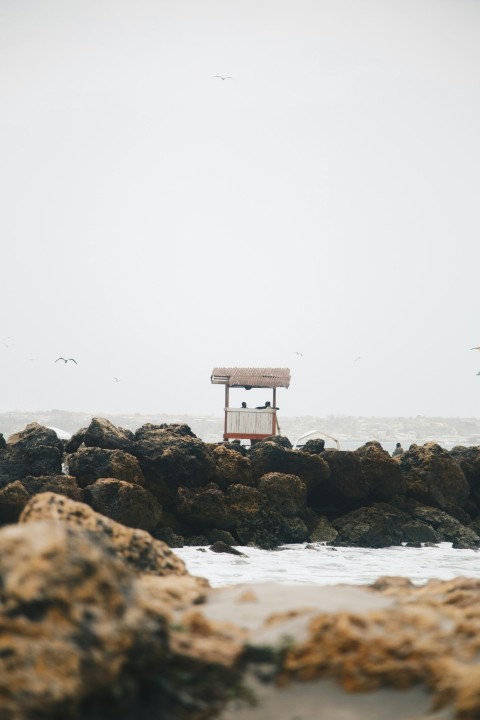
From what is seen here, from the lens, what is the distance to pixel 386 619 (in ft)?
12.2

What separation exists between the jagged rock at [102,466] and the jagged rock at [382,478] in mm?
5860

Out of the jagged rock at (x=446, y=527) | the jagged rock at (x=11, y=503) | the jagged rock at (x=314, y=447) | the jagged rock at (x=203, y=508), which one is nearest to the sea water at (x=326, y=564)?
the jagged rock at (x=446, y=527)

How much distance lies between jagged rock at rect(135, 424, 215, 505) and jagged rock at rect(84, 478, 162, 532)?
1499 mm

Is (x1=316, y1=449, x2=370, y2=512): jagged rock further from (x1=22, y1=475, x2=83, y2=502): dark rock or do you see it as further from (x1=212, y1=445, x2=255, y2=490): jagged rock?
(x1=22, y1=475, x2=83, y2=502): dark rock

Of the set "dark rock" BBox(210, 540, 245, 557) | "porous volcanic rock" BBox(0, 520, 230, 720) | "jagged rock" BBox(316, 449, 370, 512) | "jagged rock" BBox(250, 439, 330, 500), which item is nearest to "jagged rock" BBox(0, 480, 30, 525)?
"dark rock" BBox(210, 540, 245, 557)

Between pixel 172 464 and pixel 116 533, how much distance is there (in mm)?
9954

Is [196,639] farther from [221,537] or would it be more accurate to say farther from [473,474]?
[473,474]

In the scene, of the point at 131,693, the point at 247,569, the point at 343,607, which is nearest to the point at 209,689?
the point at 131,693

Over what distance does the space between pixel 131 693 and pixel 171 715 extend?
0.30 m

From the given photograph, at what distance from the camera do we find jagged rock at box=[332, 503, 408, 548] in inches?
616

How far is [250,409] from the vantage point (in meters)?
27.3

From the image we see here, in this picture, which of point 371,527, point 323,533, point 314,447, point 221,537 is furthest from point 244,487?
point 314,447

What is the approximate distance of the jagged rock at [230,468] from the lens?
51.0ft

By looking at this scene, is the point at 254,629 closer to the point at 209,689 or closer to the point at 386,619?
the point at 209,689
